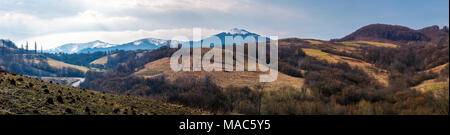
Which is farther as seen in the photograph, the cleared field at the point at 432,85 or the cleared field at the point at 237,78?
the cleared field at the point at 237,78

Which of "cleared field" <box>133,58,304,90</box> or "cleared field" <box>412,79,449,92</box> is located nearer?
"cleared field" <box>412,79,449,92</box>

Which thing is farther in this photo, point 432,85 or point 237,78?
point 237,78

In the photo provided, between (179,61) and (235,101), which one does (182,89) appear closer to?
(235,101)

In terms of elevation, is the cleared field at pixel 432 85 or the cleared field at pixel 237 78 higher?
the cleared field at pixel 432 85

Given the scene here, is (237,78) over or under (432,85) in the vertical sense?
under

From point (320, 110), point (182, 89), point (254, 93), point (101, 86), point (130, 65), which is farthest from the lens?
point (130, 65)

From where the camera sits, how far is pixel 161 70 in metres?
144

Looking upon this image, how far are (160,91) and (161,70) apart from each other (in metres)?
Answer: 42.6

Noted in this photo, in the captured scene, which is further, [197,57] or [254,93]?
[197,57]

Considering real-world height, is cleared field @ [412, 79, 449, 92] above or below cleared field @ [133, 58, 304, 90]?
above

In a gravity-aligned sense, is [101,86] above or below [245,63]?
below

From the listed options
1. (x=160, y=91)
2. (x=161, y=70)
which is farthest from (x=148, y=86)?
(x=161, y=70)
